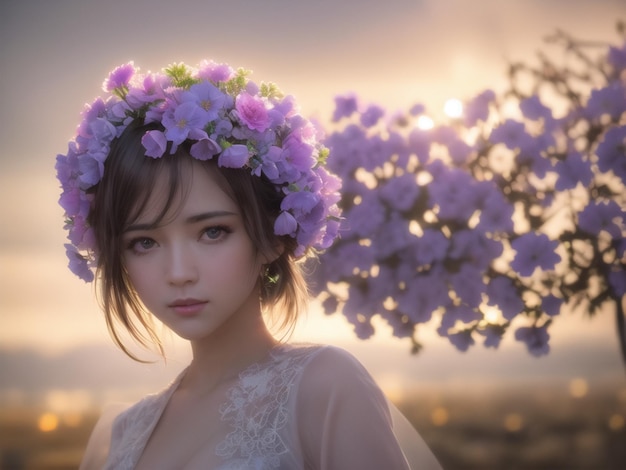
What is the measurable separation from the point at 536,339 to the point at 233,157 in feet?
5.24

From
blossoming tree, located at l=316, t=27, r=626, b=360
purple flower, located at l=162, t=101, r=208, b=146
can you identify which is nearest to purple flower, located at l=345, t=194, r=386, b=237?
blossoming tree, located at l=316, t=27, r=626, b=360

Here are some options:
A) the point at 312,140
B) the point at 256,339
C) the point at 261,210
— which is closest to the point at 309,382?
the point at 256,339

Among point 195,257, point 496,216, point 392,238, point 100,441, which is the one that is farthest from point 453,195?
point 100,441

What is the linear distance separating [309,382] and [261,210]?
478 millimetres

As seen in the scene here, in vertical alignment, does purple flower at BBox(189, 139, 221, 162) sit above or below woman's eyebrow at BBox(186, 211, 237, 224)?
above

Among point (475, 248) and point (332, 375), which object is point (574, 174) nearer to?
point (475, 248)

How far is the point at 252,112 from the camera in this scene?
8.13ft

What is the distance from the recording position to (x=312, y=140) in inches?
102

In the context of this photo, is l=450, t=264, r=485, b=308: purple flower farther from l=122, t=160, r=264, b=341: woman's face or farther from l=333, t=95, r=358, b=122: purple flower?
l=122, t=160, r=264, b=341: woman's face

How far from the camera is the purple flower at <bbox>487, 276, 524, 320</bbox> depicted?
3377mm

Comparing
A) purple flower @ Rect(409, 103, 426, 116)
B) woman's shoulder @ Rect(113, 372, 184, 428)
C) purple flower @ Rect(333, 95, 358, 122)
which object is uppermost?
purple flower @ Rect(333, 95, 358, 122)

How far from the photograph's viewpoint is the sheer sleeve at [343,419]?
2.14 meters

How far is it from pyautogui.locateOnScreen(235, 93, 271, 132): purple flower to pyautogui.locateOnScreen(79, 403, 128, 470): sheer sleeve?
1185mm

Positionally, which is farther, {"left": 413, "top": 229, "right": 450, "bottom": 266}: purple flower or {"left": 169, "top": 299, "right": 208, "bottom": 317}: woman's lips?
{"left": 413, "top": 229, "right": 450, "bottom": 266}: purple flower
